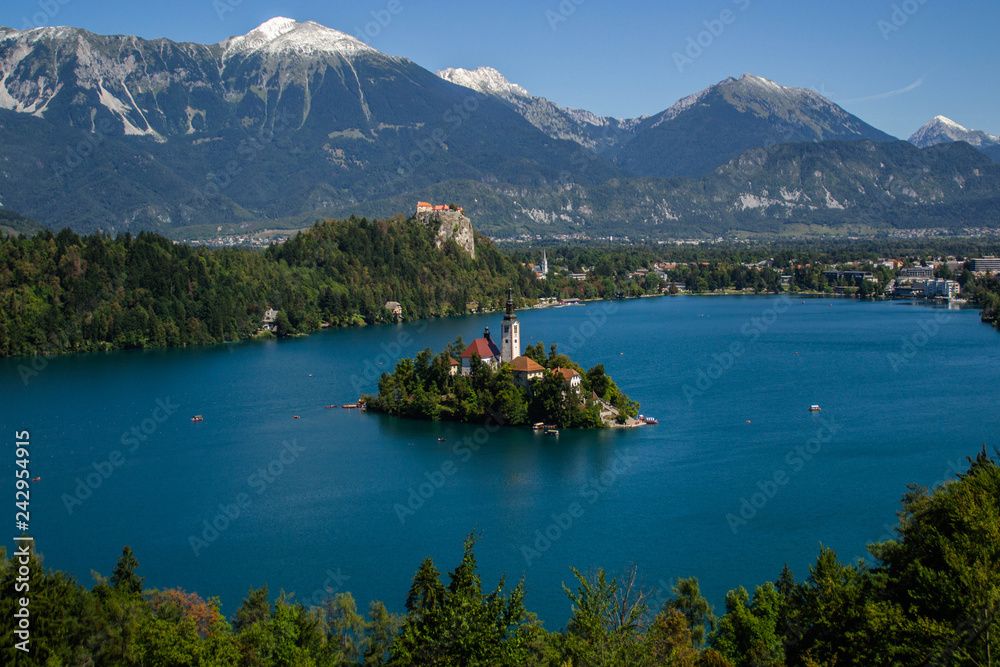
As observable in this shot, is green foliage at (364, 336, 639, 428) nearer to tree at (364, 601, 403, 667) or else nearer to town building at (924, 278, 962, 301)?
tree at (364, 601, 403, 667)

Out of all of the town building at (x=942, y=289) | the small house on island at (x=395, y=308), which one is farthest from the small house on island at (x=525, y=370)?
the town building at (x=942, y=289)

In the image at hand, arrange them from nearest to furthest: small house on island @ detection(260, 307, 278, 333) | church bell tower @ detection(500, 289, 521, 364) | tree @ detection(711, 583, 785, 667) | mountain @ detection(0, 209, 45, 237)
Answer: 1. tree @ detection(711, 583, 785, 667)
2. church bell tower @ detection(500, 289, 521, 364)
3. small house on island @ detection(260, 307, 278, 333)
4. mountain @ detection(0, 209, 45, 237)

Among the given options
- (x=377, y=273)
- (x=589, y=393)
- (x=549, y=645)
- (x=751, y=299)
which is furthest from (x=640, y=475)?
(x=751, y=299)

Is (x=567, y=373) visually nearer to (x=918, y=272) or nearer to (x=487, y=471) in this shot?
(x=487, y=471)

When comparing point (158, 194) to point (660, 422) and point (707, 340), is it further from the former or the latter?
point (660, 422)

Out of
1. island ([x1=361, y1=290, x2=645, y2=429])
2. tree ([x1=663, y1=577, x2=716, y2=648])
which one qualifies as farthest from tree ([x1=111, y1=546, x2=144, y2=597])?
island ([x1=361, y1=290, x2=645, y2=429])

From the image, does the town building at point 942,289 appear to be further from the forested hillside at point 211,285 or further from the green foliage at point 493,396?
the green foliage at point 493,396

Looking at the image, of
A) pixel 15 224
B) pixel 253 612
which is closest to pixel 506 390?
pixel 253 612
